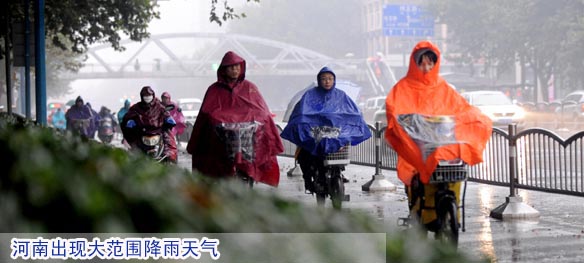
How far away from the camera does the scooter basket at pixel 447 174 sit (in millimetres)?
9000

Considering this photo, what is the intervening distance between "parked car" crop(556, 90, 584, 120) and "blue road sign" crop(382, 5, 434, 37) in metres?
38.0

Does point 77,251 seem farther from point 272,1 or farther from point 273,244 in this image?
point 272,1

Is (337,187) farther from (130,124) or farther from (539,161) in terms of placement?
(130,124)

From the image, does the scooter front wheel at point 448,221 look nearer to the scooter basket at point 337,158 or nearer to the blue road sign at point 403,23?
the scooter basket at point 337,158

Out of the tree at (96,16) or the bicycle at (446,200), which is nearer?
the bicycle at (446,200)

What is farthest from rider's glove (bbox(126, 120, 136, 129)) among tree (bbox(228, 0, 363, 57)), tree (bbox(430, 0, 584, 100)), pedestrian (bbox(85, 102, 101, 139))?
tree (bbox(228, 0, 363, 57))

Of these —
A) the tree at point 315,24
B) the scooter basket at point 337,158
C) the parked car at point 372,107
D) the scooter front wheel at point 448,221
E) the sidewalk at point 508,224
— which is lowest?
the sidewalk at point 508,224

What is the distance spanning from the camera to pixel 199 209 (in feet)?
7.61

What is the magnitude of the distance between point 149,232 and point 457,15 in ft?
239

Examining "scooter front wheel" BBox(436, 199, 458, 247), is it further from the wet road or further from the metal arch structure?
the metal arch structure

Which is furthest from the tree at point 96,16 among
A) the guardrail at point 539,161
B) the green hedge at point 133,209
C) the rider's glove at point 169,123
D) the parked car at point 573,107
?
the green hedge at point 133,209

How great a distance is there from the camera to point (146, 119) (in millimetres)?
15297

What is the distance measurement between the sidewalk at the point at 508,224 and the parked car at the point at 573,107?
1099 inches

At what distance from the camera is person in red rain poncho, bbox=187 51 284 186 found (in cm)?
1159
